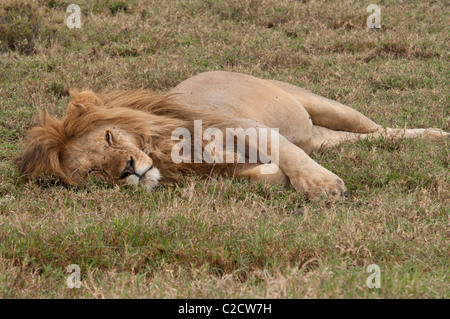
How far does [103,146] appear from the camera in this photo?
367cm

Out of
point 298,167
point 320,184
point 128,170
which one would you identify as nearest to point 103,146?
point 128,170

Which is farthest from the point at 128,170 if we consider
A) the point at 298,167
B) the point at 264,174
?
the point at 298,167

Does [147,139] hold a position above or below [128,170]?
above

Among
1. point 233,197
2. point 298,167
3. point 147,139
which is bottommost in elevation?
point 233,197

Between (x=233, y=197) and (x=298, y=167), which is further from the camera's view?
(x=298, y=167)

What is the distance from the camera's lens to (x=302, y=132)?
485 centimetres

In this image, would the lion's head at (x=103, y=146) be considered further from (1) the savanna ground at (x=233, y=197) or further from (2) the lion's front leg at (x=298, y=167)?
(2) the lion's front leg at (x=298, y=167)

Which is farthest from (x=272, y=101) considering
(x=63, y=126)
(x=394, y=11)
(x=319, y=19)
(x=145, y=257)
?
(x=394, y=11)

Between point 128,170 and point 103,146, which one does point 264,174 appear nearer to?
point 128,170

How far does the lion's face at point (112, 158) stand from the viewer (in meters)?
3.60

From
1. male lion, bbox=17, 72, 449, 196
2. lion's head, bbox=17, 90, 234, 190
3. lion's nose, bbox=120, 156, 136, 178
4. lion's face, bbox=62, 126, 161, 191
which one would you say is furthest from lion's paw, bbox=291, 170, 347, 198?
lion's nose, bbox=120, 156, 136, 178

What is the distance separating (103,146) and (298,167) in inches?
44.5

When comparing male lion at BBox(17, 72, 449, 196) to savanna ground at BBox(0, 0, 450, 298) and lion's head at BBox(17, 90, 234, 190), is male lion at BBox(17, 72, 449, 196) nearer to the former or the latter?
lion's head at BBox(17, 90, 234, 190)
